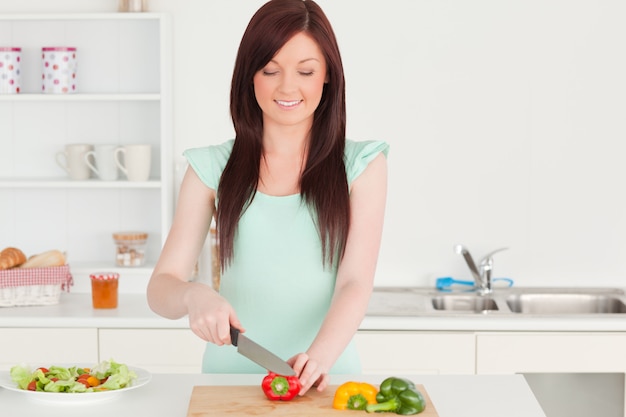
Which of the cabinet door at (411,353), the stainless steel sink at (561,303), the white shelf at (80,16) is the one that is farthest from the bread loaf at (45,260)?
the stainless steel sink at (561,303)

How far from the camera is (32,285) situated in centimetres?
340

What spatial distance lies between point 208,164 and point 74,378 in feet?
1.73

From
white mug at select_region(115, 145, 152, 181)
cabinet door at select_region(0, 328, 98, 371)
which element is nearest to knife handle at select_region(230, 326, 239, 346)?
cabinet door at select_region(0, 328, 98, 371)

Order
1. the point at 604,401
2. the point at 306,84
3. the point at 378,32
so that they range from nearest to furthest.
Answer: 1. the point at 306,84
2. the point at 604,401
3. the point at 378,32

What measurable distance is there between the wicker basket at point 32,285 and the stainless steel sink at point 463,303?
50.7 inches

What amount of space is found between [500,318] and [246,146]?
1336 millimetres

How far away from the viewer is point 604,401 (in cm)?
341

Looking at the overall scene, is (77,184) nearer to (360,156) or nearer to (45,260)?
(45,260)

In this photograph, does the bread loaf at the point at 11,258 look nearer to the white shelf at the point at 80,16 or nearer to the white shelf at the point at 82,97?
the white shelf at the point at 82,97

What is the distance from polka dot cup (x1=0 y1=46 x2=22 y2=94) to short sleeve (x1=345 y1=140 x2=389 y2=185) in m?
1.80

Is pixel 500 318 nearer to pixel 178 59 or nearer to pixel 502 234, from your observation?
pixel 502 234

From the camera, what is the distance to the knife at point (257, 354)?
1.82 meters

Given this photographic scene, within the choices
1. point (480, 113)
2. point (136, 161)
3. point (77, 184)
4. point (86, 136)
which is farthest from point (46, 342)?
point (480, 113)

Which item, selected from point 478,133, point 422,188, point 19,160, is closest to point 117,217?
point 19,160
